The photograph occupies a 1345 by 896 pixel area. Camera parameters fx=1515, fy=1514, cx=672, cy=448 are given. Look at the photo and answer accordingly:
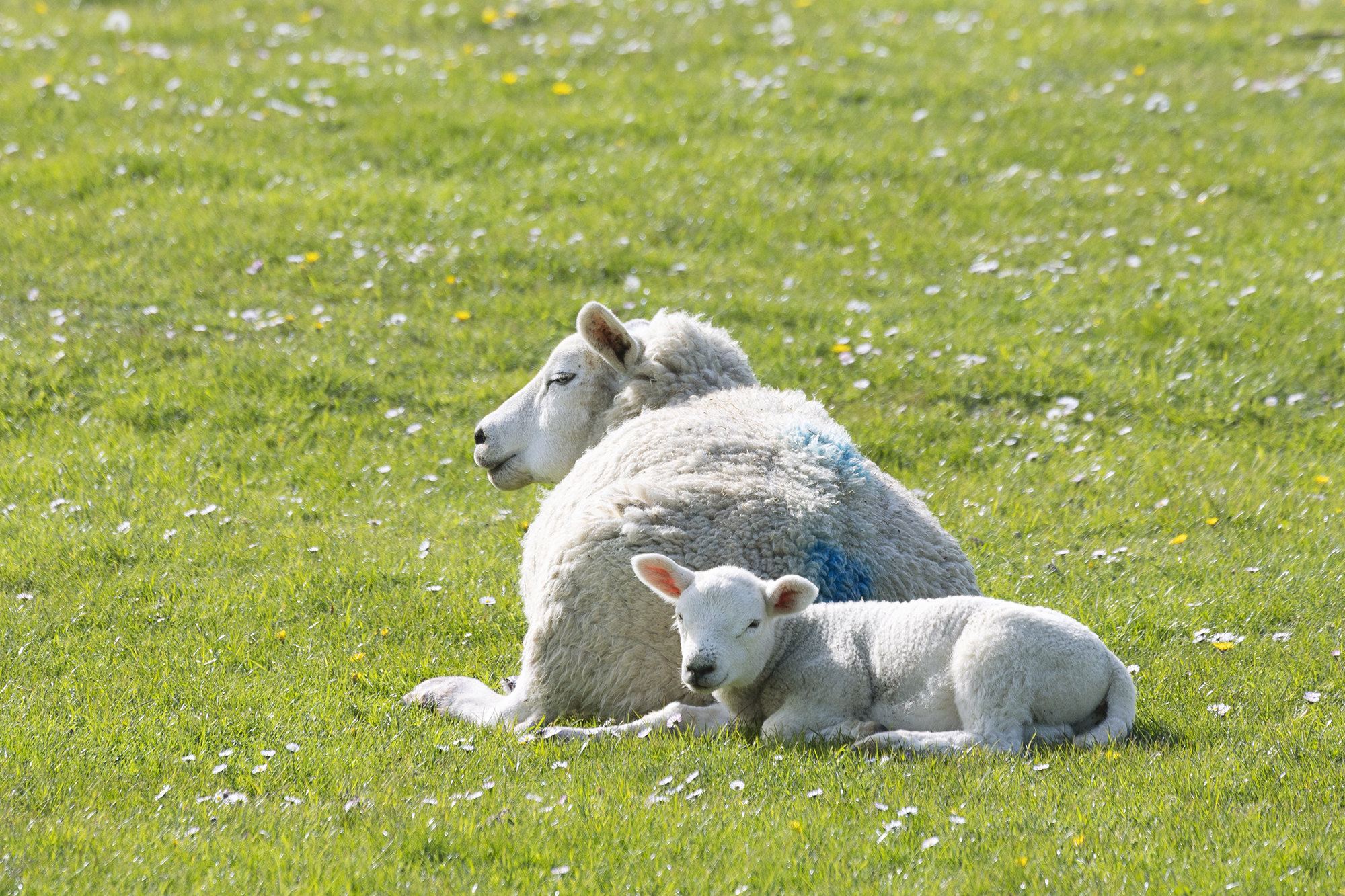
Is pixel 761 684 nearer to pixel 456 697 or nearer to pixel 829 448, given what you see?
pixel 829 448

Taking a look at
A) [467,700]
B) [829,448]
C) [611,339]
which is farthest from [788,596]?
[611,339]

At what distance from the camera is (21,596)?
288 inches

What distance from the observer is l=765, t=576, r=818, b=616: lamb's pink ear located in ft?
17.1

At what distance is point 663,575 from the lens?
5.41 m

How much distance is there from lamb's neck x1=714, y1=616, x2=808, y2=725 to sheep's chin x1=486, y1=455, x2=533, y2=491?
2.12m

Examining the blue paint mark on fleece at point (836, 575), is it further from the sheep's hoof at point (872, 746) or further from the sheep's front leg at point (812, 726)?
the sheep's hoof at point (872, 746)

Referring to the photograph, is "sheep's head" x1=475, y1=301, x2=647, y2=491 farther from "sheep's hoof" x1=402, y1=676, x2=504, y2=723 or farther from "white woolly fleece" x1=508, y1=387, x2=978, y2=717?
"sheep's hoof" x1=402, y1=676, x2=504, y2=723

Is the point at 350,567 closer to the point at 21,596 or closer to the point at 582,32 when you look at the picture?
the point at 21,596

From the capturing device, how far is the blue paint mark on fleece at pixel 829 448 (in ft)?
20.5

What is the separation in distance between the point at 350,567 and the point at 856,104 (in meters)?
9.20

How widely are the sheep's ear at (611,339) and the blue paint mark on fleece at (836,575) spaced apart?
63.1 inches

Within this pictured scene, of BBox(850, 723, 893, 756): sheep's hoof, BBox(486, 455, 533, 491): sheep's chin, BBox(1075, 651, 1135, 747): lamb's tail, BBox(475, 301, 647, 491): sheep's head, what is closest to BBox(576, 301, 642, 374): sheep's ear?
BBox(475, 301, 647, 491): sheep's head

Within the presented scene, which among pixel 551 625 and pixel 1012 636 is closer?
pixel 1012 636

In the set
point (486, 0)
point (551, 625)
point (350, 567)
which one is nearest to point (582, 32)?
point (486, 0)
